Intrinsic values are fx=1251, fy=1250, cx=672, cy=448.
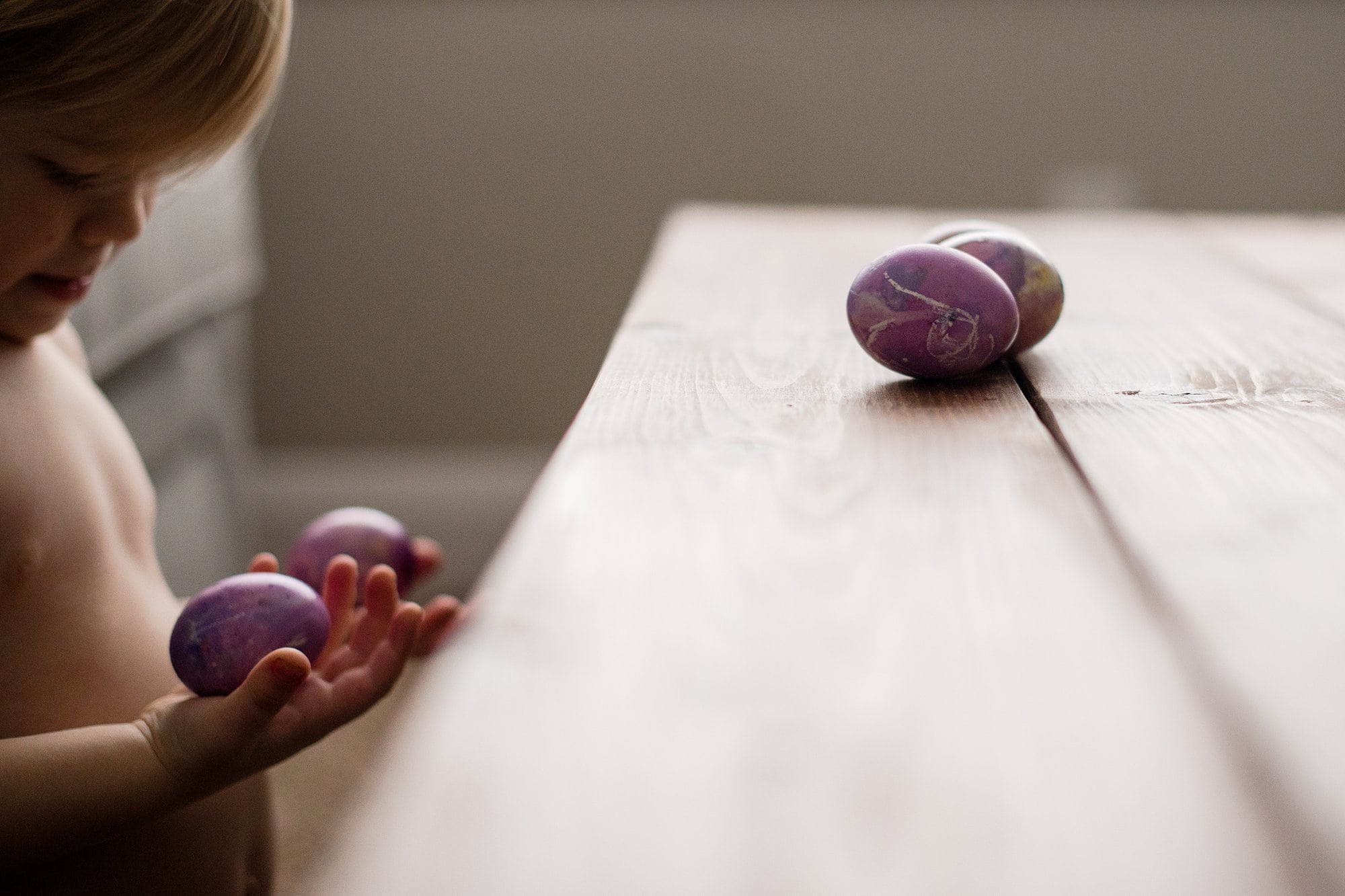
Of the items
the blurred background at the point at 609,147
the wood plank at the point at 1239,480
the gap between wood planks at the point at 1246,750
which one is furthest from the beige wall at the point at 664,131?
the gap between wood planks at the point at 1246,750

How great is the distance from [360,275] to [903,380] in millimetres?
1450

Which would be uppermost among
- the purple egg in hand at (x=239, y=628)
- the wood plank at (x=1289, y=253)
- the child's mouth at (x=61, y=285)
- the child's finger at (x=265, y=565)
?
the wood plank at (x=1289, y=253)

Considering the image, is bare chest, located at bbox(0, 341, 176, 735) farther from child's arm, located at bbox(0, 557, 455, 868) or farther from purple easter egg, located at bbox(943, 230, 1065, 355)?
purple easter egg, located at bbox(943, 230, 1065, 355)

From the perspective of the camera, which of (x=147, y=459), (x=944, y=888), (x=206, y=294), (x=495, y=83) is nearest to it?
(x=944, y=888)

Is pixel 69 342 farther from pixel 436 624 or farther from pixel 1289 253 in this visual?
pixel 1289 253

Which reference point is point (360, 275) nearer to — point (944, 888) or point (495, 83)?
point (495, 83)

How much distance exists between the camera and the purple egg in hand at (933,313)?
1.97 feet

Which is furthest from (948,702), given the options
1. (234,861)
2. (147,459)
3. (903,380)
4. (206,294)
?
(206,294)

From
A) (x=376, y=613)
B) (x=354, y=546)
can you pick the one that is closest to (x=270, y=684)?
(x=376, y=613)

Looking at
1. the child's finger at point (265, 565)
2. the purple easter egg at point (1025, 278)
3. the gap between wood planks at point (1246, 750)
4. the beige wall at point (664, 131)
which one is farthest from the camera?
the beige wall at point (664, 131)

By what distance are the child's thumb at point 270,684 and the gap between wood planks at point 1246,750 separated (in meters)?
0.36

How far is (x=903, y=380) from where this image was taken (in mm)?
622

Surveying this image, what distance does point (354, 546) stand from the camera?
0.81 metres

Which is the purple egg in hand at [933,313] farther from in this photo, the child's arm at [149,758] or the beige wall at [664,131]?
the beige wall at [664,131]
